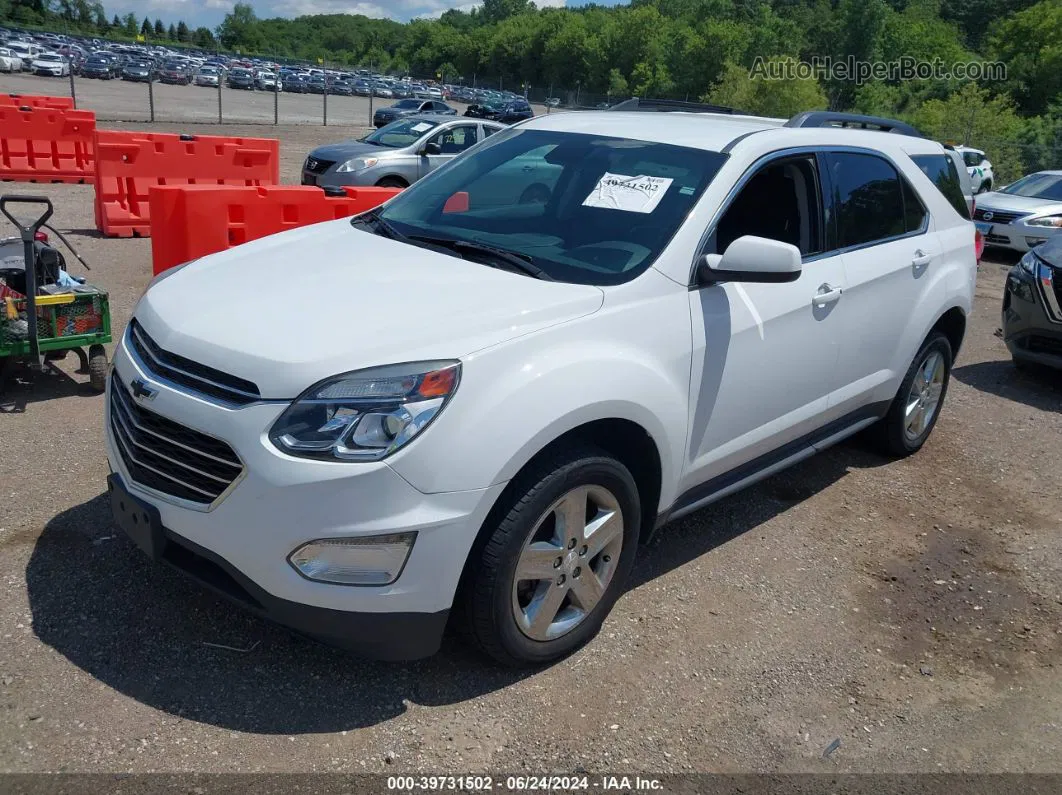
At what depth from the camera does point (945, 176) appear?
554 centimetres

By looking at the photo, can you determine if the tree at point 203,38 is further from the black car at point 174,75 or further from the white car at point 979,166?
the white car at point 979,166

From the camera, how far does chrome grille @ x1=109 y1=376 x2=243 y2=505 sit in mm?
2791

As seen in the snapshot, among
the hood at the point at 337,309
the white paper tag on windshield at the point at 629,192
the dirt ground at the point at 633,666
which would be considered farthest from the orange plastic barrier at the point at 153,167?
the white paper tag on windshield at the point at 629,192

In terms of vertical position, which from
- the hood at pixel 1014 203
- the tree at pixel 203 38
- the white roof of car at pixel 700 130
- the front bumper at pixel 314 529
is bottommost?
the front bumper at pixel 314 529

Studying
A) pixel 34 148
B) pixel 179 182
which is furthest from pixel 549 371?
pixel 34 148

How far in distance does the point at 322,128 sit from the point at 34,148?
2146 centimetres

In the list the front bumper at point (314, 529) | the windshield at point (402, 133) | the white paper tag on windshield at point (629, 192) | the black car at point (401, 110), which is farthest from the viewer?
the black car at point (401, 110)

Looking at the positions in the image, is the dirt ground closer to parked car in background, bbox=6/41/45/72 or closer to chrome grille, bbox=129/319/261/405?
chrome grille, bbox=129/319/261/405

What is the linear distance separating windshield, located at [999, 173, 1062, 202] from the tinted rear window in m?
11.4

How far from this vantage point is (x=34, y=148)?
48.3ft

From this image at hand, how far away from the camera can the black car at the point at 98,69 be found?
51.1 meters

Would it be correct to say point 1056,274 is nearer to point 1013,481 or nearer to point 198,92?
point 1013,481

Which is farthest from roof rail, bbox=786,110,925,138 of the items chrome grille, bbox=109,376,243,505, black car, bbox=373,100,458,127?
black car, bbox=373,100,458,127

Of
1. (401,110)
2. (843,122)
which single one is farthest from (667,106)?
(401,110)
